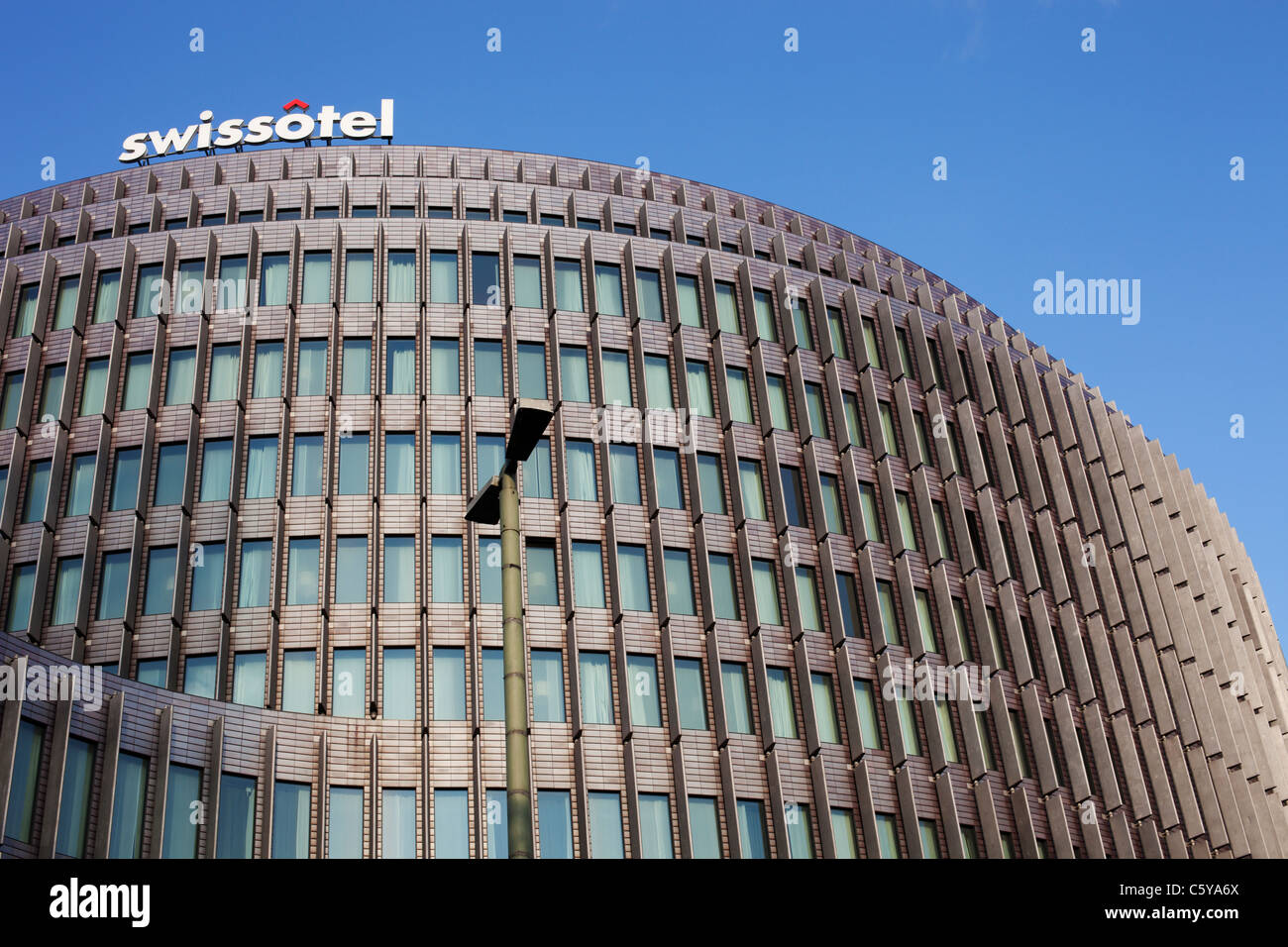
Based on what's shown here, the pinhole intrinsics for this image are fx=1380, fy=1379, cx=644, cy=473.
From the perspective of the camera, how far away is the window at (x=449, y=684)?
4084cm

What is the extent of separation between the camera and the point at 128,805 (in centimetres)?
3419

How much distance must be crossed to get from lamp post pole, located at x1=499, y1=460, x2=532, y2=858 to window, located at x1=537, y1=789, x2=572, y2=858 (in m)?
24.4

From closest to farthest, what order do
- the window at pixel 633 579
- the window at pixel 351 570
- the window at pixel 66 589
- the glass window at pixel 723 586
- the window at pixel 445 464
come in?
1. the window at pixel 66 589
2. the window at pixel 351 570
3. the window at pixel 633 579
4. the glass window at pixel 723 586
5. the window at pixel 445 464

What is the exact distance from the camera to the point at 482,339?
48125 millimetres

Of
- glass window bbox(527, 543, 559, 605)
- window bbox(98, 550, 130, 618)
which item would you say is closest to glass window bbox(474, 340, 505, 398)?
glass window bbox(527, 543, 559, 605)

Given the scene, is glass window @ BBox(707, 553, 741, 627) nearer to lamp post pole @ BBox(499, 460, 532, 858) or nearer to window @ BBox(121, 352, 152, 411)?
window @ BBox(121, 352, 152, 411)

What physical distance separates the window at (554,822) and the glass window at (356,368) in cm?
1547

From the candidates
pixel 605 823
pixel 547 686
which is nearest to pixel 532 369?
pixel 547 686

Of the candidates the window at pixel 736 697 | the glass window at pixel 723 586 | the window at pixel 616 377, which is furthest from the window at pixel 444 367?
the window at pixel 736 697

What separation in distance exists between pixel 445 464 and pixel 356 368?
202 inches

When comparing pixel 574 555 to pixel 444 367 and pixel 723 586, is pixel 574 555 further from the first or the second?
pixel 444 367

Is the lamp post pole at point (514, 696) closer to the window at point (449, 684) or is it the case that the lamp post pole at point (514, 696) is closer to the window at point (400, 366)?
the window at point (449, 684)
